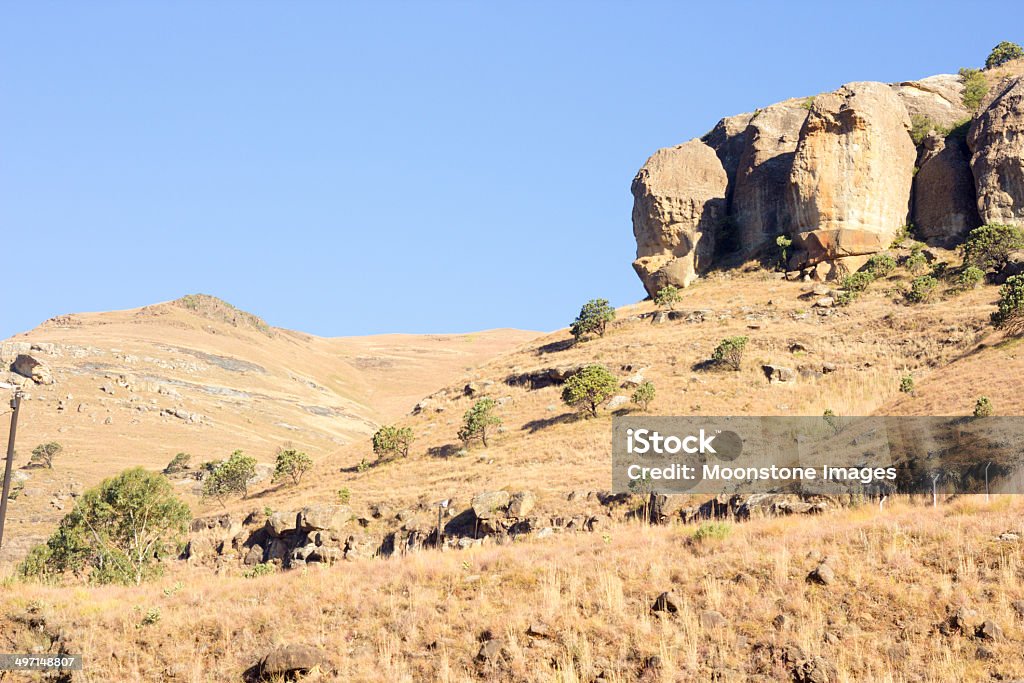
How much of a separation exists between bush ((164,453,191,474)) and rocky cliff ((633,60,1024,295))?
3907 cm

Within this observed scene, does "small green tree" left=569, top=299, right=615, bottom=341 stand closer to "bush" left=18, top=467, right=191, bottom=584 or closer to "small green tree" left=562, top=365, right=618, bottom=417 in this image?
"small green tree" left=562, top=365, right=618, bottom=417

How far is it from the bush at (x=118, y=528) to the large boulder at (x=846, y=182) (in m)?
47.9

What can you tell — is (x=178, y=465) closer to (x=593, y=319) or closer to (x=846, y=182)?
(x=593, y=319)

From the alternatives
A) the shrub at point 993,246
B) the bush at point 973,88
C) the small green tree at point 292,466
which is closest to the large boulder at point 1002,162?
the shrub at point 993,246

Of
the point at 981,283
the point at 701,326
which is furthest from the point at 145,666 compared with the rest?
the point at 981,283

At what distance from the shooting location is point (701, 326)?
55750mm

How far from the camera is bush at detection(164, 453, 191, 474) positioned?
54031mm

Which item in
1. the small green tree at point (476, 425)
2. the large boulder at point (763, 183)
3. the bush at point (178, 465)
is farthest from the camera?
the large boulder at point (763, 183)

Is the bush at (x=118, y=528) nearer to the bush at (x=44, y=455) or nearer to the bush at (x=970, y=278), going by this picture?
the bush at (x=44, y=455)

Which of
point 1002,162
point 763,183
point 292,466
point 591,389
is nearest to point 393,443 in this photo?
point 292,466

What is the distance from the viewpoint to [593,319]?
62688mm

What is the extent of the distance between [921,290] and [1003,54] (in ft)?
153

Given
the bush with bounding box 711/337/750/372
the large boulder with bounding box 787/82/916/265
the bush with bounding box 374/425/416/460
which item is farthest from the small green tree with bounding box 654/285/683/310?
the bush with bounding box 374/425/416/460

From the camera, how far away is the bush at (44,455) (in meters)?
51.5
